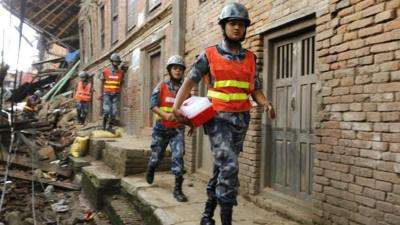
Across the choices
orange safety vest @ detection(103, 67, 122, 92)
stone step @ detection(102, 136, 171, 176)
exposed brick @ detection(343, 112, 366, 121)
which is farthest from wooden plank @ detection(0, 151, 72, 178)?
exposed brick @ detection(343, 112, 366, 121)

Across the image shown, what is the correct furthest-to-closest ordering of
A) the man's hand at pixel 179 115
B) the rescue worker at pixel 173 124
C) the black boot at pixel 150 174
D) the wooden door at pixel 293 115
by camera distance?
the black boot at pixel 150 174
the rescue worker at pixel 173 124
the wooden door at pixel 293 115
the man's hand at pixel 179 115

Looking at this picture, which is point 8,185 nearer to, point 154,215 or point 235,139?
point 154,215

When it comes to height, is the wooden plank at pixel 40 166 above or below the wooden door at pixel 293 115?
below

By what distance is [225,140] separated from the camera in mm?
3523

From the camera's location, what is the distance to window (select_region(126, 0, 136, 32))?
1199cm

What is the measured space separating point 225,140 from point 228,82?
53cm

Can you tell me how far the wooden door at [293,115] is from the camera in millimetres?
4617

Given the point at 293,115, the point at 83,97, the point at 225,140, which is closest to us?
the point at 225,140

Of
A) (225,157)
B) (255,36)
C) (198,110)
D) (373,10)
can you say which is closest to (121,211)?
(225,157)

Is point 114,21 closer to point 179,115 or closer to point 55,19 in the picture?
point 55,19

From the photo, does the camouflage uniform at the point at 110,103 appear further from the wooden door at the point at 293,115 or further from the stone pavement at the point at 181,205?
the wooden door at the point at 293,115

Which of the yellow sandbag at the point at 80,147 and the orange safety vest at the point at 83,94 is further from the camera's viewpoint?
the orange safety vest at the point at 83,94

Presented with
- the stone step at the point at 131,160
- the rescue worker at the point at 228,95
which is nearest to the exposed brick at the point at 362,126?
the rescue worker at the point at 228,95

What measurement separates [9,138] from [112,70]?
10.3 feet
